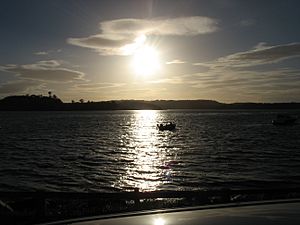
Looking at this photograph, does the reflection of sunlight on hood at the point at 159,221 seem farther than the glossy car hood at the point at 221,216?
Yes

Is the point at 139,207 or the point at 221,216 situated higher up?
the point at 221,216

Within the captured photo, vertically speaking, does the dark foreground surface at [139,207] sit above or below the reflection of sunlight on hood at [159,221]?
below

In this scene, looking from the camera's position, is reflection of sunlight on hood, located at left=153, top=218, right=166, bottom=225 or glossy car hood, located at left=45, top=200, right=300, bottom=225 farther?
reflection of sunlight on hood, located at left=153, top=218, right=166, bottom=225

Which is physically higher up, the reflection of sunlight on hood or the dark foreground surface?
the reflection of sunlight on hood

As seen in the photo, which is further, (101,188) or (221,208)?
(101,188)

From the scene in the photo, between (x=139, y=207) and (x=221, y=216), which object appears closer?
(x=221, y=216)

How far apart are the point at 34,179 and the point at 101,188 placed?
21.0 ft

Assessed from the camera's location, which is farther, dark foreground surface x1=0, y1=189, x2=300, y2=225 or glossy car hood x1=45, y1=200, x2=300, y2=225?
dark foreground surface x1=0, y1=189, x2=300, y2=225

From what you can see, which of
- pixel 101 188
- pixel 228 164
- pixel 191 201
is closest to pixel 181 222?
pixel 191 201

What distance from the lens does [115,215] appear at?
12.0ft

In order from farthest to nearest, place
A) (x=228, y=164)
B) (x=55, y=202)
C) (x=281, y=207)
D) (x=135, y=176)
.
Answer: (x=228, y=164), (x=135, y=176), (x=55, y=202), (x=281, y=207)

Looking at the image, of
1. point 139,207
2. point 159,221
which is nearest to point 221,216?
point 159,221

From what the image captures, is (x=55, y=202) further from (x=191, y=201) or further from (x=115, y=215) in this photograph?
(x=115, y=215)

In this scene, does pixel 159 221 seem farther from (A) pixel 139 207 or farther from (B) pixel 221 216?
(A) pixel 139 207
